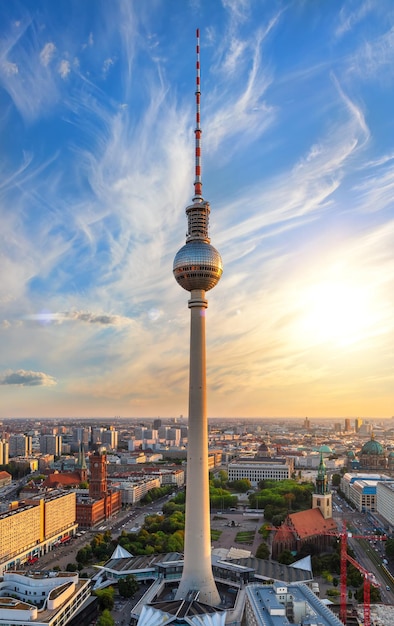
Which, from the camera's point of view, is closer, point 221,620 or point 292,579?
point 221,620

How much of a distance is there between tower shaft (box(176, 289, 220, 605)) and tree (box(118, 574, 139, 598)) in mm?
4961

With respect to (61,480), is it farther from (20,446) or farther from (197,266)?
(20,446)

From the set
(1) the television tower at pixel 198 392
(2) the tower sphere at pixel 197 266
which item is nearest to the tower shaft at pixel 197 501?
(1) the television tower at pixel 198 392

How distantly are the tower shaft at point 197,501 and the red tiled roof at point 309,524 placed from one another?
67.4 ft

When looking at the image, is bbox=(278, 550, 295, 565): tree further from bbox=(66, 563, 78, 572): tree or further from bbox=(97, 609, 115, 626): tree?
bbox=(97, 609, 115, 626): tree

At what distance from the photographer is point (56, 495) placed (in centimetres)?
7256

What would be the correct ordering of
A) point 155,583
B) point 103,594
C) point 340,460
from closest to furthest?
point 103,594, point 155,583, point 340,460

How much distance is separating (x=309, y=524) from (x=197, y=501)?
25159 millimetres

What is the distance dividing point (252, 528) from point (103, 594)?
116 feet

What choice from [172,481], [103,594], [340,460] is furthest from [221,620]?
[340,460]

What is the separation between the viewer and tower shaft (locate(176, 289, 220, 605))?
41094mm

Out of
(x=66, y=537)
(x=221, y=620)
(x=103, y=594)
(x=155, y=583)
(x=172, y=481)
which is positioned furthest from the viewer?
(x=172, y=481)

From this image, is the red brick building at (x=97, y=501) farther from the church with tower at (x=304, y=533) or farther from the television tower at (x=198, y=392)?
the television tower at (x=198, y=392)

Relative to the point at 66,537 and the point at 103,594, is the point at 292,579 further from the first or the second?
the point at 66,537
